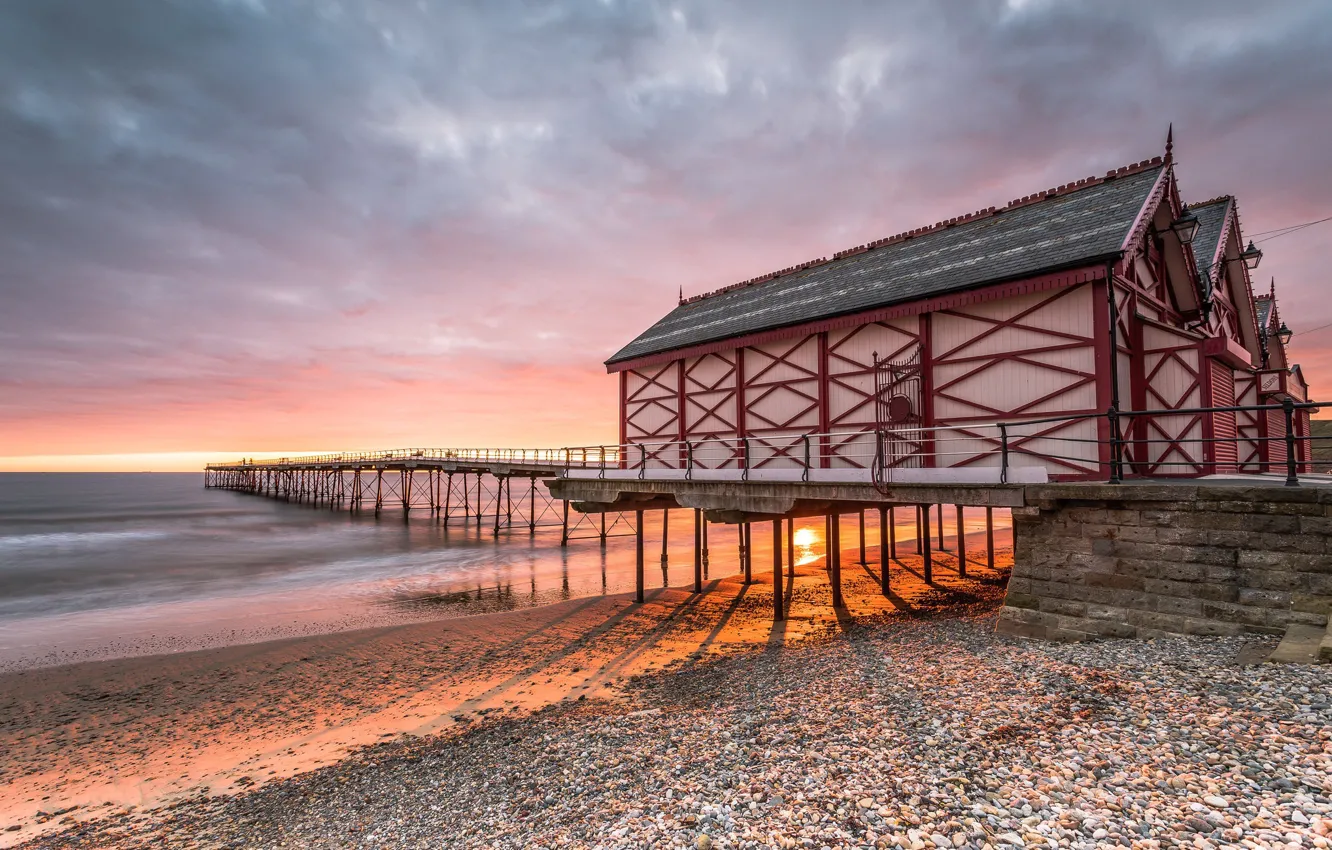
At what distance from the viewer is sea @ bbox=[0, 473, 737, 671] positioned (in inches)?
704

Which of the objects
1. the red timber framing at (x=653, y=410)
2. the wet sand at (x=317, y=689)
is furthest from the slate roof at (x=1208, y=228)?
the red timber framing at (x=653, y=410)

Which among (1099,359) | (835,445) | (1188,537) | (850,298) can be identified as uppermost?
(850,298)

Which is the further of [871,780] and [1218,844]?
[871,780]

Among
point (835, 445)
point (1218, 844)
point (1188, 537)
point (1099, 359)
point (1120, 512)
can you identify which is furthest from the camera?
point (835, 445)

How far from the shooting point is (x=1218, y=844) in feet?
12.9

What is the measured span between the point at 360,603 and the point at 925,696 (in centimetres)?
1965

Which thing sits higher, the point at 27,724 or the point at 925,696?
the point at 925,696

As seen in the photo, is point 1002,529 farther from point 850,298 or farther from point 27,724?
point 27,724

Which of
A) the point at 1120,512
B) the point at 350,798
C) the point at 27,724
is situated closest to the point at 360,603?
the point at 27,724

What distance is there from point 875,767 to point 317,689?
11175mm

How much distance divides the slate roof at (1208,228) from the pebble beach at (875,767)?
13.1 metres

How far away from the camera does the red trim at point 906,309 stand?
10.7m

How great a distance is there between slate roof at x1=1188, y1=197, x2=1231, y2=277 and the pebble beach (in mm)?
13104

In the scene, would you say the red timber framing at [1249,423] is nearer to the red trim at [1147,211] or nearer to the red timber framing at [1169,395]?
the red timber framing at [1169,395]
